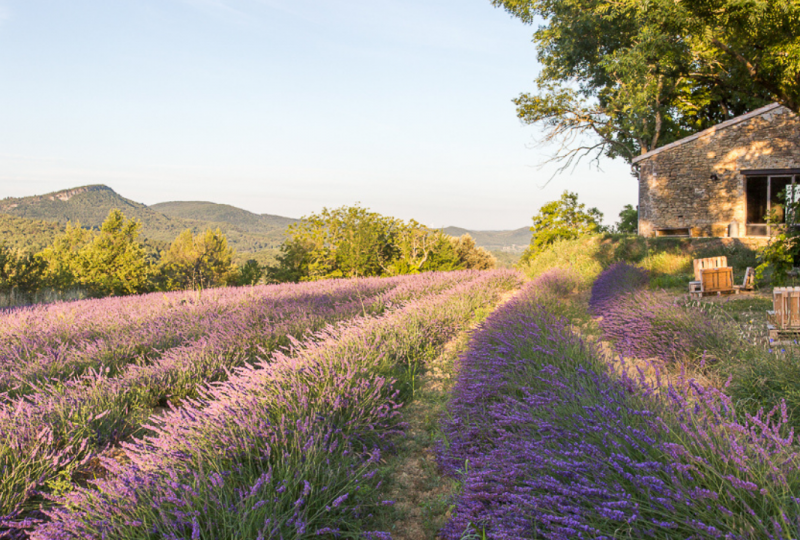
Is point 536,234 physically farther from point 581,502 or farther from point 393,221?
point 581,502

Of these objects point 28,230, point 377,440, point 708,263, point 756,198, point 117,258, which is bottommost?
point 377,440

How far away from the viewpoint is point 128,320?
5.54m

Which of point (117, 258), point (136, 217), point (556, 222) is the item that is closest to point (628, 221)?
point (556, 222)

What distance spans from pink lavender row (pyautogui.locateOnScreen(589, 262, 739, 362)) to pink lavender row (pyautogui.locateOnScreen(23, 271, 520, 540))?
2.38 metres

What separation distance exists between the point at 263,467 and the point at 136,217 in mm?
104443

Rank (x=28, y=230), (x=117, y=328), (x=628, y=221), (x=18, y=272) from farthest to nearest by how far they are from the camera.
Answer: (x=28, y=230), (x=628, y=221), (x=18, y=272), (x=117, y=328)

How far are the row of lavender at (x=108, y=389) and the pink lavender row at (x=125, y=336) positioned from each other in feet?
Answer: 0.11

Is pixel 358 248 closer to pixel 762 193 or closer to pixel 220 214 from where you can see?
pixel 762 193

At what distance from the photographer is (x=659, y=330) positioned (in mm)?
4027

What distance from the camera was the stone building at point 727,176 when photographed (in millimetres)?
13297

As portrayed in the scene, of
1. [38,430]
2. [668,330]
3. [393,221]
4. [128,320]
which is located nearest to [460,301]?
[668,330]

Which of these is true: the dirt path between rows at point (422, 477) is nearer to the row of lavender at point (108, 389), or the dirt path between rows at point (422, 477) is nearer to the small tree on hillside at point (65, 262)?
the row of lavender at point (108, 389)

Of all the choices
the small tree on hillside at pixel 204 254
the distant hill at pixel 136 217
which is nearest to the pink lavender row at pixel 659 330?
the small tree on hillside at pixel 204 254

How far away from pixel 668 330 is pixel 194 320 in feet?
17.0
